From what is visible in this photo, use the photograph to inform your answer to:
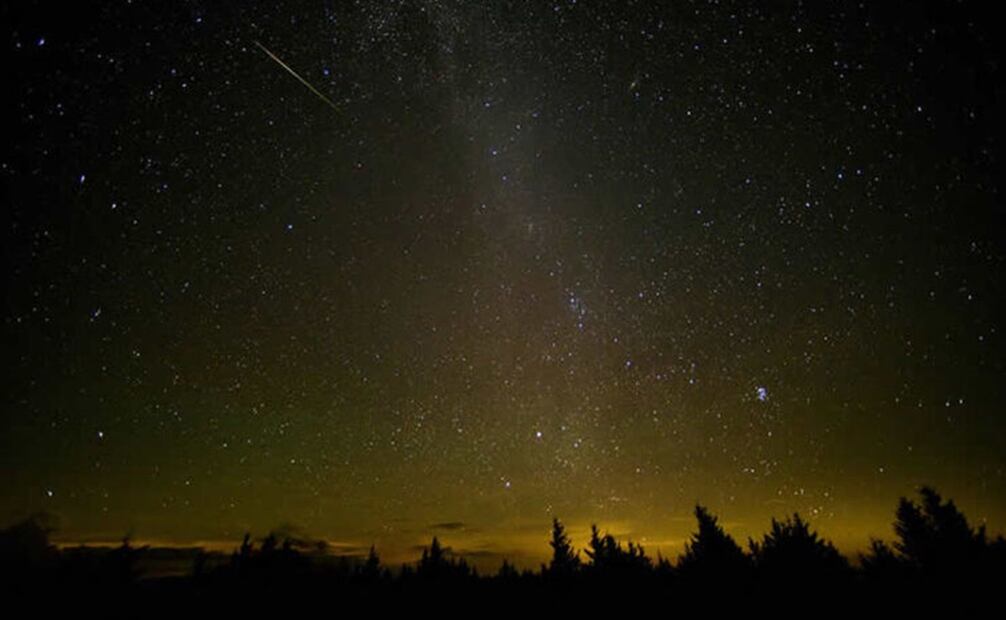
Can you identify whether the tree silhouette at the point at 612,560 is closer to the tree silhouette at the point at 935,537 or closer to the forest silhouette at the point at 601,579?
the forest silhouette at the point at 601,579

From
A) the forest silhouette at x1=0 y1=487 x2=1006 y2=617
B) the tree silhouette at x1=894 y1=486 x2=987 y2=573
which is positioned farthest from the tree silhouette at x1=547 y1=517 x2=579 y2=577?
the tree silhouette at x1=894 y1=486 x2=987 y2=573

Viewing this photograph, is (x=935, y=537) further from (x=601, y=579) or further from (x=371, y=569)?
(x=371, y=569)

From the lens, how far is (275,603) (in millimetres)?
41438

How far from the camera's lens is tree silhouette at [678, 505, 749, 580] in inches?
1052

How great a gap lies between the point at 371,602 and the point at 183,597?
18289 mm

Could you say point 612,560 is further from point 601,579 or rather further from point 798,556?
point 798,556

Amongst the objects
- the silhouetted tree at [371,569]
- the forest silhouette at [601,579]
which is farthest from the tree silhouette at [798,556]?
the silhouetted tree at [371,569]

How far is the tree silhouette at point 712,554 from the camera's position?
26719mm

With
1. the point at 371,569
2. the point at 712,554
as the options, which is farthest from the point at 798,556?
the point at 371,569

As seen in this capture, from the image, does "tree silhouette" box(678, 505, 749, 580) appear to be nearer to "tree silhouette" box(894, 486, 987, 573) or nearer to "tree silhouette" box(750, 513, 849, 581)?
"tree silhouette" box(750, 513, 849, 581)

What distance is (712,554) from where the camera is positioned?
2762 centimetres

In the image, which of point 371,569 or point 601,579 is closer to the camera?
point 601,579

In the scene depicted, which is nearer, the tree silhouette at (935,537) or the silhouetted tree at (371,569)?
the tree silhouette at (935,537)

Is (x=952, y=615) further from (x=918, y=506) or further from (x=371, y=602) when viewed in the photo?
(x=371, y=602)
